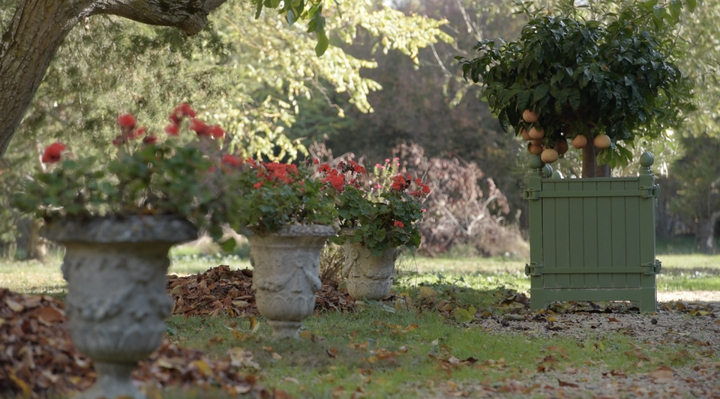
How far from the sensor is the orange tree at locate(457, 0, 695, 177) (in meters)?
6.24

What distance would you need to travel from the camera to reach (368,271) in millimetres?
6293

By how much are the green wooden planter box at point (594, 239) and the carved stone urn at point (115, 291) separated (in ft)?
13.8

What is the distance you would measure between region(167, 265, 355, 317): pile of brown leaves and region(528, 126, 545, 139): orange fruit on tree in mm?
2087

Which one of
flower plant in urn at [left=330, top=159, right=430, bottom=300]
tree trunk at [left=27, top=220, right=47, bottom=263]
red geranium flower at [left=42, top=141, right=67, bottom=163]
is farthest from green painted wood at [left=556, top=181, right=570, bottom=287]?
tree trunk at [left=27, top=220, right=47, bottom=263]

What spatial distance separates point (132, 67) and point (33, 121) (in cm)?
176

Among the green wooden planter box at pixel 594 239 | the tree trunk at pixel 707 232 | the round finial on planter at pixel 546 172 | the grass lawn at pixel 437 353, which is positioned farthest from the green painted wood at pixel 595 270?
the tree trunk at pixel 707 232

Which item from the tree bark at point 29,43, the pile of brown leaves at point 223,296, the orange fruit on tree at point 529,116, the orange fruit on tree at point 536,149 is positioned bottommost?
the pile of brown leaves at point 223,296

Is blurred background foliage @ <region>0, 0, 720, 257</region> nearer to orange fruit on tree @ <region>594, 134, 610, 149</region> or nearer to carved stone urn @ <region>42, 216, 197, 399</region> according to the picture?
orange fruit on tree @ <region>594, 134, 610, 149</region>

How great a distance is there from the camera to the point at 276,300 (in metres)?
4.38

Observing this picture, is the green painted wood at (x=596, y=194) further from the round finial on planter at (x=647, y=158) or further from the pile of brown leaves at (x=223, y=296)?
the pile of brown leaves at (x=223, y=296)

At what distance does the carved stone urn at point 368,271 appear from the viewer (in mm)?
6262

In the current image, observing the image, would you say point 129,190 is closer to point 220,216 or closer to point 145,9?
point 220,216

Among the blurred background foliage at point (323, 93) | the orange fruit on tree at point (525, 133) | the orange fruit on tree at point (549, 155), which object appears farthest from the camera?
the blurred background foliage at point (323, 93)

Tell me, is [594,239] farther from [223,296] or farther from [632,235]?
[223,296]
